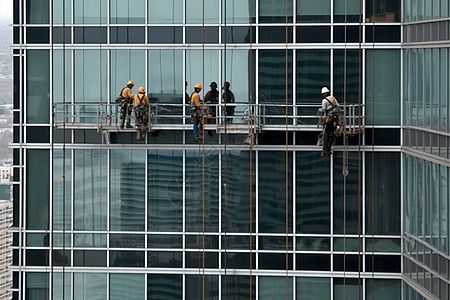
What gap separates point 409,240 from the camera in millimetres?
16656

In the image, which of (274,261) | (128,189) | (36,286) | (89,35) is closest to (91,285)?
(36,286)

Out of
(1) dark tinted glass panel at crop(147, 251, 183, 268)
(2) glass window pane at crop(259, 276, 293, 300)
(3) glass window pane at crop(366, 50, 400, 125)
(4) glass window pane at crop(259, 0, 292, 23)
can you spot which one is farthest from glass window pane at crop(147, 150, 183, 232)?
(3) glass window pane at crop(366, 50, 400, 125)

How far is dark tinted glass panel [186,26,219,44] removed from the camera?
17.3 meters

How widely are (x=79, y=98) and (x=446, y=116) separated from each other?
842cm

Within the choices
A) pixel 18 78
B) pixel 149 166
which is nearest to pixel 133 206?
pixel 149 166

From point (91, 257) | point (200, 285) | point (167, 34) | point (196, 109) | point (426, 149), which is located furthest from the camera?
point (91, 257)

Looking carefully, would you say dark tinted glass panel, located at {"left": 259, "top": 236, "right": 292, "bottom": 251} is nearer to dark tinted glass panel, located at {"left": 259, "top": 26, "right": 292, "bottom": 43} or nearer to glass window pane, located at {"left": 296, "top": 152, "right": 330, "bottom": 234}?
glass window pane, located at {"left": 296, "top": 152, "right": 330, "bottom": 234}

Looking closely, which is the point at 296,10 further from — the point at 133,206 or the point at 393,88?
the point at 133,206

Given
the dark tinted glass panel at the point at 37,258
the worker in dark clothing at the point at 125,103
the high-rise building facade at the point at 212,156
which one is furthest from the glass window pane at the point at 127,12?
the dark tinted glass panel at the point at 37,258

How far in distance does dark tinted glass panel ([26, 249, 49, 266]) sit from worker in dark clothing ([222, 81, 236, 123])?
5.46m

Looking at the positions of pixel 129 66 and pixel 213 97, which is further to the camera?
pixel 129 66

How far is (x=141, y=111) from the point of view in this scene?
16.8 meters

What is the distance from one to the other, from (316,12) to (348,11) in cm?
72

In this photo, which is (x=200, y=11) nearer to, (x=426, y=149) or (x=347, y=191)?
(x=347, y=191)
